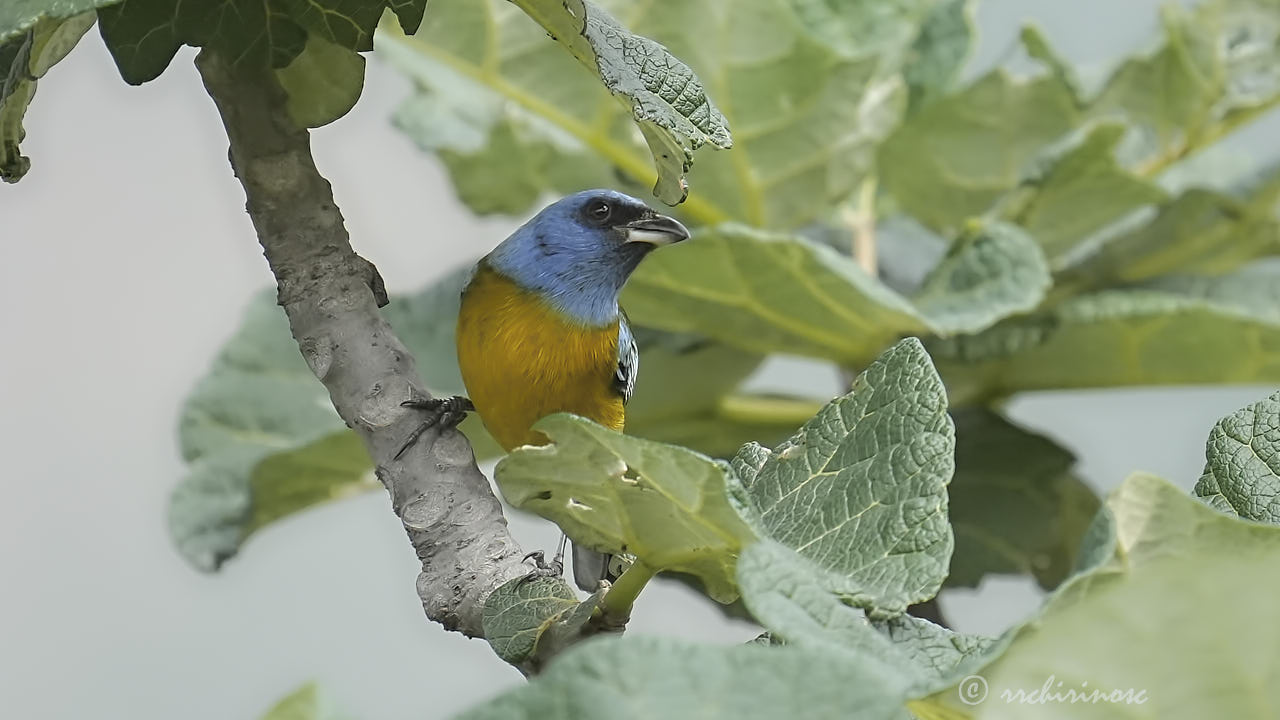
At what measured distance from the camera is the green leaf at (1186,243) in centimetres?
104

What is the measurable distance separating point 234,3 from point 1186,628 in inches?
13.3

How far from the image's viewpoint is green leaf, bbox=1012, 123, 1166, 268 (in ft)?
3.09

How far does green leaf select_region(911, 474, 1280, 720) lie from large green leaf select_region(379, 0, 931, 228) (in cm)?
73

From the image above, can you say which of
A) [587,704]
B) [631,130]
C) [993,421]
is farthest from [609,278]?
[587,704]

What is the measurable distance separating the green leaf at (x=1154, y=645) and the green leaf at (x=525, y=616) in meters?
0.13

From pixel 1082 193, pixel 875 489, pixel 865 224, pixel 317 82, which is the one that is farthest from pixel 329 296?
pixel 865 224

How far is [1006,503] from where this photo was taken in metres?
1.06

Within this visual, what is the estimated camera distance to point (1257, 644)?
0.28 meters

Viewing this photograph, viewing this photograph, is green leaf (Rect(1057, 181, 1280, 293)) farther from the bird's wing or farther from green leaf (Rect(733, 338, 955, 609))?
green leaf (Rect(733, 338, 955, 609))

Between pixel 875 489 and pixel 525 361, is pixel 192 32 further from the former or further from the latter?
pixel 525 361

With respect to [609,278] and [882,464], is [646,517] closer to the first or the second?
[882,464]

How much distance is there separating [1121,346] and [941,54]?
0.28 meters

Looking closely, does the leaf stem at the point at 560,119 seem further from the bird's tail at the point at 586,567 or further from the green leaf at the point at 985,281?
the bird's tail at the point at 586,567

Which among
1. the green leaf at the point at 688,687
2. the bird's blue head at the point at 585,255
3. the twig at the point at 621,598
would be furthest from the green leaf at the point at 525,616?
the bird's blue head at the point at 585,255
